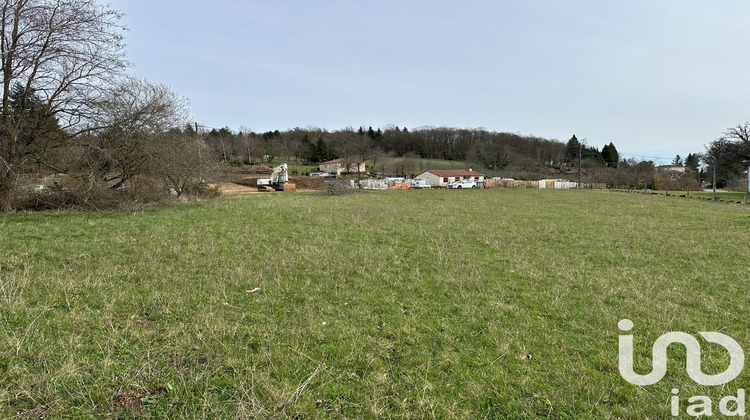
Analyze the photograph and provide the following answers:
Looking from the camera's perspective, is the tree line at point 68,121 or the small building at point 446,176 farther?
the small building at point 446,176

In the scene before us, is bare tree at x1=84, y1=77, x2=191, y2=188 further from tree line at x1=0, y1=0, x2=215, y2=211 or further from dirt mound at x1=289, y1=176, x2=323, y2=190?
dirt mound at x1=289, y1=176, x2=323, y2=190

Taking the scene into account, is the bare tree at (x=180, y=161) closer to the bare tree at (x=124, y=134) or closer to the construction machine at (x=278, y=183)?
the bare tree at (x=124, y=134)

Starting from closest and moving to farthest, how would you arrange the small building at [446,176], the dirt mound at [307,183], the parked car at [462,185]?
the dirt mound at [307,183] → the parked car at [462,185] → the small building at [446,176]

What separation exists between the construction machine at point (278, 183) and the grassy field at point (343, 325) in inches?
1192

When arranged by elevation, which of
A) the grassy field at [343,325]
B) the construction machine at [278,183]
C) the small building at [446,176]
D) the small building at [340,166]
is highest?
the small building at [340,166]

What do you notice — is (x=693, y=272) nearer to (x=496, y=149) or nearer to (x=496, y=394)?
(x=496, y=394)

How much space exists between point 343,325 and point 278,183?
38339mm

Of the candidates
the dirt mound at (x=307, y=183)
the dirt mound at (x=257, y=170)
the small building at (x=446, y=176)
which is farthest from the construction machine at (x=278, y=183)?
the small building at (x=446, y=176)

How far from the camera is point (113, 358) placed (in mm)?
3320

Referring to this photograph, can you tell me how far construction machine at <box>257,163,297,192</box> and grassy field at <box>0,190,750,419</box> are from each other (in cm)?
3028

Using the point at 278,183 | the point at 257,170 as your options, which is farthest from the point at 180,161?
the point at 257,170

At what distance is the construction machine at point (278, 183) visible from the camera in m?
39.7

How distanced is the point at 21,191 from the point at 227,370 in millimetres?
18063

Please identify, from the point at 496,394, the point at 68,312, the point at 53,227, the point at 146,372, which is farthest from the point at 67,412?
the point at 53,227
